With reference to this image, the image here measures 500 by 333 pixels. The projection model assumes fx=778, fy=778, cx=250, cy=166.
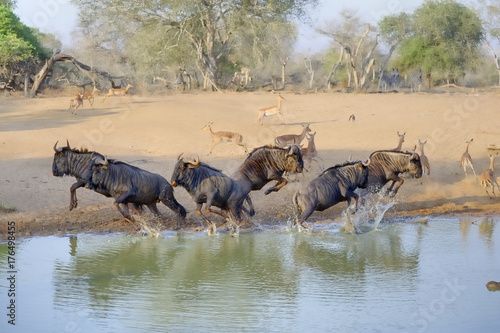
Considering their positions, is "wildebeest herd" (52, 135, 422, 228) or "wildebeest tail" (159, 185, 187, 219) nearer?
"wildebeest herd" (52, 135, 422, 228)

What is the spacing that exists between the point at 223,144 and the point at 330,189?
6.56 m

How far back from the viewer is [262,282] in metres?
8.42

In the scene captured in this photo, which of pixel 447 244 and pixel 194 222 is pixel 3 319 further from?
pixel 447 244

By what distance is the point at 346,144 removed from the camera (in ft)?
56.0

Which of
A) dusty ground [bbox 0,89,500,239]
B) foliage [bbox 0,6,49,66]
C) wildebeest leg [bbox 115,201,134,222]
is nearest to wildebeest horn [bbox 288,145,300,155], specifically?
dusty ground [bbox 0,89,500,239]

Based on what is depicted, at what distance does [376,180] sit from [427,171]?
8.12ft

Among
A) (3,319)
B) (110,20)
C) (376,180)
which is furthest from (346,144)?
(110,20)

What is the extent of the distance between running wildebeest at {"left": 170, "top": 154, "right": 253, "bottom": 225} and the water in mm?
501

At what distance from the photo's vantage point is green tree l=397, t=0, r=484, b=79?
38219mm

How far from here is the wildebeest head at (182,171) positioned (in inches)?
425

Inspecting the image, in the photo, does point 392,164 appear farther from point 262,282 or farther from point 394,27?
point 394,27

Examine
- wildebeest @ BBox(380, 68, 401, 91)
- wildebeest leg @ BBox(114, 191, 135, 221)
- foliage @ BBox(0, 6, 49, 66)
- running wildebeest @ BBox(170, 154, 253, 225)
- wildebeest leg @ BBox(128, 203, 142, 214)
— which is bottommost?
wildebeest leg @ BBox(128, 203, 142, 214)

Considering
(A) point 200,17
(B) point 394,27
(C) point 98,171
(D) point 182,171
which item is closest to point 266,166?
(D) point 182,171

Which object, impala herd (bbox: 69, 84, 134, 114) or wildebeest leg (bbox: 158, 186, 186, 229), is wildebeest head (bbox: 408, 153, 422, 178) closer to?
wildebeest leg (bbox: 158, 186, 186, 229)
